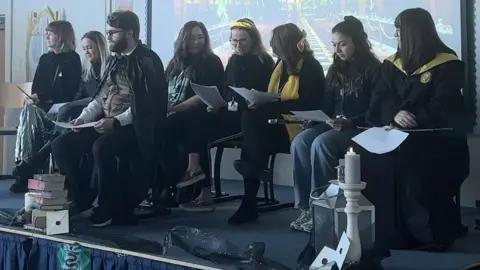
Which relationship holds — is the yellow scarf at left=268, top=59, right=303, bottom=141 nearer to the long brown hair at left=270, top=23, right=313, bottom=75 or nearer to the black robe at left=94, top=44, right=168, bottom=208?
the long brown hair at left=270, top=23, right=313, bottom=75

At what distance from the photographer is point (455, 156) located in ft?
7.64

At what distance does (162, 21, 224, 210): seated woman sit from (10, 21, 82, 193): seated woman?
2.88 feet

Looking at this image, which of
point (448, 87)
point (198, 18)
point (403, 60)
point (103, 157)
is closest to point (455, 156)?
point (448, 87)

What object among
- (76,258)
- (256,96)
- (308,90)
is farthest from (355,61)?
(76,258)

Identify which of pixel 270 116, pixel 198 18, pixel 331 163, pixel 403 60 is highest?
pixel 198 18

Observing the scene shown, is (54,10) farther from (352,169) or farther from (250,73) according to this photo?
(352,169)

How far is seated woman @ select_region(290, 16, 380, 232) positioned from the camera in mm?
2445

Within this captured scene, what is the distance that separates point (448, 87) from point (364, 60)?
448mm

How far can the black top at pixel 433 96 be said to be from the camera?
7.45 ft

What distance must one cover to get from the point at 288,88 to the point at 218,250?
964 mm

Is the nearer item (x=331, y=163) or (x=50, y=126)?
(x=331, y=163)

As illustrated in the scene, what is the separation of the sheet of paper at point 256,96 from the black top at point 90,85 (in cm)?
123

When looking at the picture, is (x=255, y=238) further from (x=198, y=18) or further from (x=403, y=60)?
(x=198, y=18)

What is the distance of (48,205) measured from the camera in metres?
2.54
